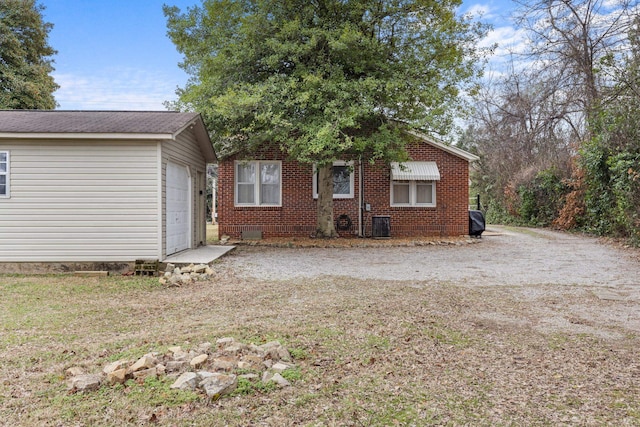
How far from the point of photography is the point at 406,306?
5.80m

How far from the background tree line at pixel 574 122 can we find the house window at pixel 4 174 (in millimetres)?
12493

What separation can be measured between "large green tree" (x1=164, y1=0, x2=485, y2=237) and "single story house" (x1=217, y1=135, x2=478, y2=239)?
8.37ft

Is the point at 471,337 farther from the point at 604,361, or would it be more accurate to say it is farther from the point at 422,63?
the point at 422,63

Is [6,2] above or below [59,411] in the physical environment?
above

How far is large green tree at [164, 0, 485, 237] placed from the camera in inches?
468

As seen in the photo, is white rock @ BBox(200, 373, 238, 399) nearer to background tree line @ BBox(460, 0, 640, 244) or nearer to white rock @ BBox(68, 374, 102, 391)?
white rock @ BBox(68, 374, 102, 391)

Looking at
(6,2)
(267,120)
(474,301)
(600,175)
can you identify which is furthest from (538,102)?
(6,2)

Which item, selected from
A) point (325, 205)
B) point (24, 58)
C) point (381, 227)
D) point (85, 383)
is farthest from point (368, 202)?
point (24, 58)

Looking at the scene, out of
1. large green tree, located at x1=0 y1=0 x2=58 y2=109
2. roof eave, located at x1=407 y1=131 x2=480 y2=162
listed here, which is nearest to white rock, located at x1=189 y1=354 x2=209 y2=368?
roof eave, located at x1=407 y1=131 x2=480 y2=162

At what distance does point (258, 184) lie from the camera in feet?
52.5

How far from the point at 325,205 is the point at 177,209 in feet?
18.6

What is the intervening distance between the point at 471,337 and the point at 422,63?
10173 mm

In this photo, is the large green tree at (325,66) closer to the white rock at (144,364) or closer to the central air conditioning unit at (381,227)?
the central air conditioning unit at (381,227)

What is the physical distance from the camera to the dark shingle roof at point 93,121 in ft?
28.7
